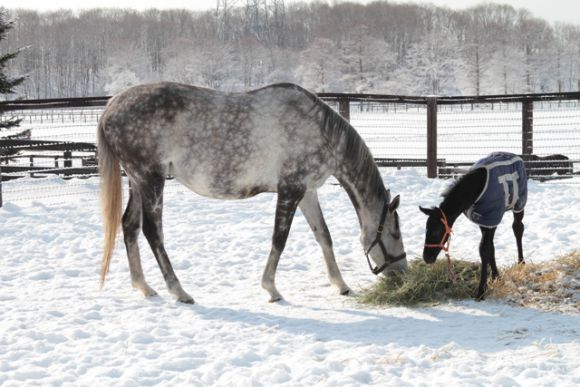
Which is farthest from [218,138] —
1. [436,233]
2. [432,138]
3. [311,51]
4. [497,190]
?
[311,51]

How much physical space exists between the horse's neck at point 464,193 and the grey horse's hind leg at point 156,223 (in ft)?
7.39

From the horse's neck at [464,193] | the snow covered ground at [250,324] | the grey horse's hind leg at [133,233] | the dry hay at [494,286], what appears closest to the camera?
the snow covered ground at [250,324]

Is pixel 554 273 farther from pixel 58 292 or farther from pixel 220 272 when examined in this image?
pixel 58 292

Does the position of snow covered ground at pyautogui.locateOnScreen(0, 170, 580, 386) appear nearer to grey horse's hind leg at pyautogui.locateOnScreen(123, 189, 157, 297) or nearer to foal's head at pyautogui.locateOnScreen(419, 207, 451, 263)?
grey horse's hind leg at pyautogui.locateOnScreen(123, 189, 157, 297)

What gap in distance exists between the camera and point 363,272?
6289mm

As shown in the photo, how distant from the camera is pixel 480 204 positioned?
16.9 feet

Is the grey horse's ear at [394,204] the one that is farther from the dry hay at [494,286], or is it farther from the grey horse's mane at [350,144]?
the dry hay at [494,286]

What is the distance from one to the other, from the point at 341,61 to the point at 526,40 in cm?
3473

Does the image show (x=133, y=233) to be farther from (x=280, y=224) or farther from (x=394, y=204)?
(x=394, y=204)

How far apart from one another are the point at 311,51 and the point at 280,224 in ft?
259

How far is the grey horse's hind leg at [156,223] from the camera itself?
5.23 meters

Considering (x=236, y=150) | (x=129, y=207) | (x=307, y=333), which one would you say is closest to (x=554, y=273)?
(x=307, y=333)

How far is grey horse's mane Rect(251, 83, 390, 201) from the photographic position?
5352 millimetres

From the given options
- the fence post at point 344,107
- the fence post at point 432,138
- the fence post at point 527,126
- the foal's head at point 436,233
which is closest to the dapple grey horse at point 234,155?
the foal's head at point 436,233
